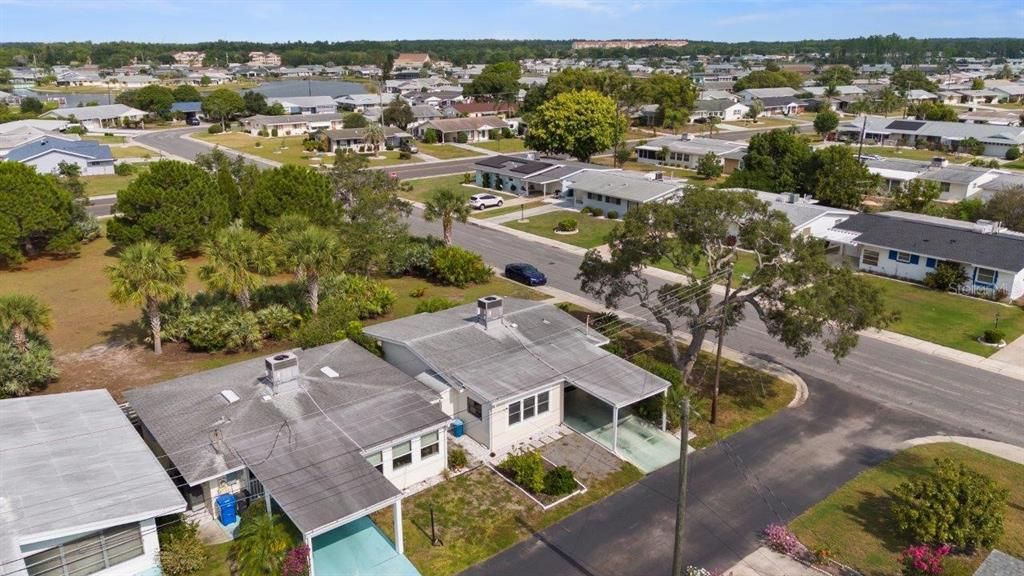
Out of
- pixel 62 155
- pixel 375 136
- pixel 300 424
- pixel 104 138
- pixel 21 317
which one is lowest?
pixel 300 424

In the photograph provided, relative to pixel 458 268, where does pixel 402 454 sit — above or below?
below

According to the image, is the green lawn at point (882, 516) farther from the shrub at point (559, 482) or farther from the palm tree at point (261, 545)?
the palm tree at point (261, 545)

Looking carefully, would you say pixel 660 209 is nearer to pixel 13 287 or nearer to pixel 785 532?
pixel 785 532

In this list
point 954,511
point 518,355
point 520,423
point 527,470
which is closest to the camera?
point 954,511

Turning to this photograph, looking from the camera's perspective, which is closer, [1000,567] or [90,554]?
[1000,567]

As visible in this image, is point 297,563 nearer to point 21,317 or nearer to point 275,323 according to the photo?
point 275,323

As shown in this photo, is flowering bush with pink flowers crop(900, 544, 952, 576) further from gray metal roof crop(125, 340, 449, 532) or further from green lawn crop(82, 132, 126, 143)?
green lawn crop(82, 132, 126, 143)

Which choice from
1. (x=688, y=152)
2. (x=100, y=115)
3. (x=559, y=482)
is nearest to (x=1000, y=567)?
(x=559, y=482)
